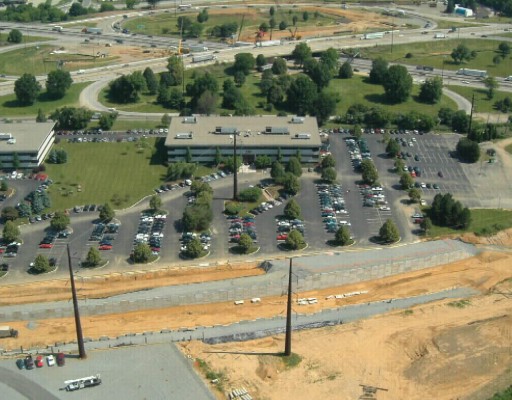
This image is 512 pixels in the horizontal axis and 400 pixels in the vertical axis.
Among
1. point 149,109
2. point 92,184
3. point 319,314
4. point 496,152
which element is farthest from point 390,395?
point 149,109

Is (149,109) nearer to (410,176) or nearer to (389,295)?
(410,176)

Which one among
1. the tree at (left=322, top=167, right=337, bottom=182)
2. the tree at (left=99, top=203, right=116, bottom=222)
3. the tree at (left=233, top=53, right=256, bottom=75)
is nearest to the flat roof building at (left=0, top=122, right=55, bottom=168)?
the tree at (left=99, top=203, right=116, bottom=222)

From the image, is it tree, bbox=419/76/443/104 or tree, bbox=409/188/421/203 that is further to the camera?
tree, bbox=419/76/443/104

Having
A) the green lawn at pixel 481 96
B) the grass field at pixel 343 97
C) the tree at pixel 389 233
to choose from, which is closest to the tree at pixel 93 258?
the tree at pixel 389 233

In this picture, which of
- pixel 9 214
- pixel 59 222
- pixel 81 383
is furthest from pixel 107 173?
pixel 81 383

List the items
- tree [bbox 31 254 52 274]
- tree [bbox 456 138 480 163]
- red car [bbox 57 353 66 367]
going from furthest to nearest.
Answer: tree [bbox 456 138 480 163] → tree [bbox 31 254 52 274] → red car [bbox 57 353 66 367]

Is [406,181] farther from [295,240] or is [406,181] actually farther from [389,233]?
[295,240]

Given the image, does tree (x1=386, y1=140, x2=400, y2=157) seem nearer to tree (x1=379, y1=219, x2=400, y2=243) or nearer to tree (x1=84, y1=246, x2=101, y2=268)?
tree (x1=379, y1=219, x2=400, y2=243)
